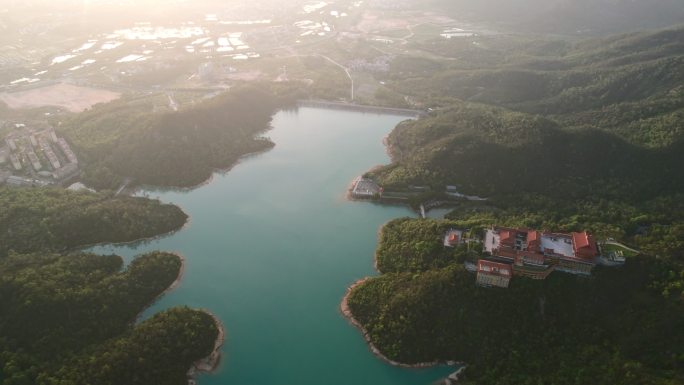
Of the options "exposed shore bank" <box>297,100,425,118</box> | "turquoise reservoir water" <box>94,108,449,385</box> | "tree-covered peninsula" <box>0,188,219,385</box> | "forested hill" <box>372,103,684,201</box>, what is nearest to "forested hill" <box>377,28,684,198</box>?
"forested hill" <box>372,103,684,201</box>

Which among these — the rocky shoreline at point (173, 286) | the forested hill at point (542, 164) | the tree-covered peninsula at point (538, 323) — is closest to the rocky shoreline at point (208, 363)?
the rocky shoreline at point (173, 286)

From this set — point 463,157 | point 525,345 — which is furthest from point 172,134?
point 525,345

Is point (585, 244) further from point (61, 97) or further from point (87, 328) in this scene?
point (61, 97)

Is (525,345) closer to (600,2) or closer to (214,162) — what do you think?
(214,162)

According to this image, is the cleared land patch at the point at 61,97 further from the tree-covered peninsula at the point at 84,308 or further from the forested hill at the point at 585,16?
the forested hill at the point at 585,16

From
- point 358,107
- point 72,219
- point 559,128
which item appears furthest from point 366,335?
point 358,107

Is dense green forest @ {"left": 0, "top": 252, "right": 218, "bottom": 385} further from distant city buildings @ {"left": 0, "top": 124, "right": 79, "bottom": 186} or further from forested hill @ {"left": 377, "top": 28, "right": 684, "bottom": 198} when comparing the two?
forested hill @ {"left": 377, "top": 28, "right": 684, "bottom": 198}
